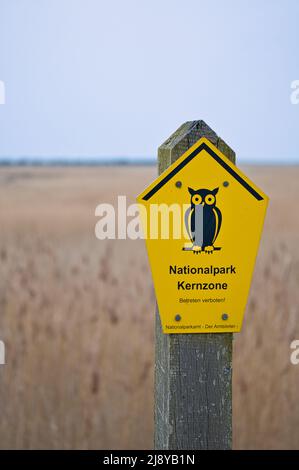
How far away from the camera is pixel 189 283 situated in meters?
1.57

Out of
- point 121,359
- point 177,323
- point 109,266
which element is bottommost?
point 121,359

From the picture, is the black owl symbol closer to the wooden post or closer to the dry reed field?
the wooden post

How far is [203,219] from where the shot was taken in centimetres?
156

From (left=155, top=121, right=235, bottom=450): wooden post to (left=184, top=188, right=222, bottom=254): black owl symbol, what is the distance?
111mm

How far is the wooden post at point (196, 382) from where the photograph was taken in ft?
5.23

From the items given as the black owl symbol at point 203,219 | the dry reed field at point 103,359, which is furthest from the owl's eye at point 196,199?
the dry reed field at point 103,359

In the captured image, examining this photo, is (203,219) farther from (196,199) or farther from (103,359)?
(103,359)

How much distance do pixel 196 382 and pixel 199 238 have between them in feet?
1.11

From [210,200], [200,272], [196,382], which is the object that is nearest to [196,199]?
[210,200]

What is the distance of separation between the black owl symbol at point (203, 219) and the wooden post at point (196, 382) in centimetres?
11

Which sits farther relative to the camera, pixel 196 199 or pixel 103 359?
pixel 103 359

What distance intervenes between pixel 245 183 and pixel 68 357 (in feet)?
7.27
